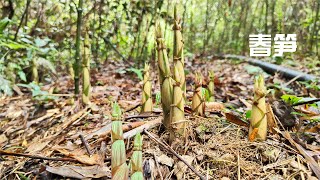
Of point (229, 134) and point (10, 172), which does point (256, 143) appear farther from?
point (10, 172)

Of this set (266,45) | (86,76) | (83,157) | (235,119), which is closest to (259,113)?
(235,119)

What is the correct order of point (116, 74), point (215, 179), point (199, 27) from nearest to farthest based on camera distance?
point (215, 179), point (116, 74), point (199, 27)

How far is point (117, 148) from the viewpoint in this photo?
35.9 inches

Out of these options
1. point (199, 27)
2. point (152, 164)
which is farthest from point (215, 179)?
point (199, 27)

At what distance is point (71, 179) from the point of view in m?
1.28

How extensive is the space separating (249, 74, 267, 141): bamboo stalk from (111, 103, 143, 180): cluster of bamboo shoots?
0.69 meters

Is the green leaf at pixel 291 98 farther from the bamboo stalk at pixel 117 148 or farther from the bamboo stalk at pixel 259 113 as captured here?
the bamboo stalk at pixel 117 148

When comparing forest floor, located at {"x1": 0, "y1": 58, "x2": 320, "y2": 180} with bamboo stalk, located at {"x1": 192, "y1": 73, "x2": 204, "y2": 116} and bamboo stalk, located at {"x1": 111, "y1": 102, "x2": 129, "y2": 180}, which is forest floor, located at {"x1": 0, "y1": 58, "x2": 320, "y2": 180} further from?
bamboo stalk, located at {"x1": 111, "y1": 102, "x2": 129, "y2": 180}

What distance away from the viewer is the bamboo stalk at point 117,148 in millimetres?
908

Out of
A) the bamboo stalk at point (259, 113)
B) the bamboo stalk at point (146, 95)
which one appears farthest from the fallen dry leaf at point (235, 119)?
the bamboo stalk at point (146, 95)

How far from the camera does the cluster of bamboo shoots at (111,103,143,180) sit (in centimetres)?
88

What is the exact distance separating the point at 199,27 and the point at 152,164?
10.3 metres

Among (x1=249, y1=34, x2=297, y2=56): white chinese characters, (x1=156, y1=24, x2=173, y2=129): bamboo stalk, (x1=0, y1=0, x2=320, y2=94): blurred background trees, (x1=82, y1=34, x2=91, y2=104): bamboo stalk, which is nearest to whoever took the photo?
(x1=156, y1=24, x2=173, y2=129): bamboo stalk

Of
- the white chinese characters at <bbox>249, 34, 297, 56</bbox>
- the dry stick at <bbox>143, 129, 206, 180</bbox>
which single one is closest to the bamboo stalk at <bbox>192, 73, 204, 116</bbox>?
the dry stick at <bbox>143, 129, 206, 180</bbox>
